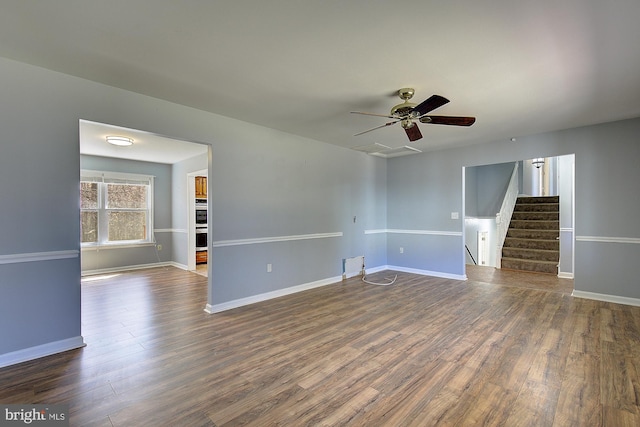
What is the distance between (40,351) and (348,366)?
2.70 m

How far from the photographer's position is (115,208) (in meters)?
6.22

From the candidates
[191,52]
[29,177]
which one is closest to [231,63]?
[191,52]

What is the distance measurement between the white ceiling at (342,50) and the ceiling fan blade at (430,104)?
10.1 inches

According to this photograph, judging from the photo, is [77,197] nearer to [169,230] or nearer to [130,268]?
[130,268]

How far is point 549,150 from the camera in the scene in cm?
448

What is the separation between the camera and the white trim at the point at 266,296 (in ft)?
12.0

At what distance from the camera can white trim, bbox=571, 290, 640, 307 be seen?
12.6 ft

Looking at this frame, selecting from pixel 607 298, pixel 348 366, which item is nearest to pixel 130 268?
pixel 348 366

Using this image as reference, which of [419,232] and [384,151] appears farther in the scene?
[419,232]

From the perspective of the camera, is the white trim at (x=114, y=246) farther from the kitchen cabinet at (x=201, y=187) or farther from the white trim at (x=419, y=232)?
the white trim at (x=419, y=232)

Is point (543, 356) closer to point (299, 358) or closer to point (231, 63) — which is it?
point (299, 358)

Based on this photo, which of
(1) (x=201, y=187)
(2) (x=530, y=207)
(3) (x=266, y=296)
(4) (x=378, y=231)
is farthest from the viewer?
(2) (x=530, y=207)

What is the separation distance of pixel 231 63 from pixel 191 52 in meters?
0.31

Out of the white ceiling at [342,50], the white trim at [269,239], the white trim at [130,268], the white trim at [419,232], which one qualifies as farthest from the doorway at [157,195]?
the white trim at [419,232]
